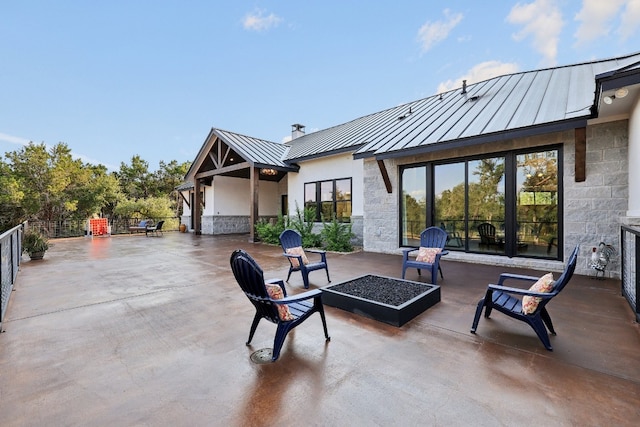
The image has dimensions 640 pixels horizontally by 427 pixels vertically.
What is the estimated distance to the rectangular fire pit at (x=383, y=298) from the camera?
3.29m

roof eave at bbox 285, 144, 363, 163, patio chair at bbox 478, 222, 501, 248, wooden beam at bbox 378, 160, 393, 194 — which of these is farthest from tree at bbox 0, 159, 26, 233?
patio chair at bbox 478, 222, 501, 248

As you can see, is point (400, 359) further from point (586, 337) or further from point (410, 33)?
point (410, 33)

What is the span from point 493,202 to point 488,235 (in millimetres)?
823

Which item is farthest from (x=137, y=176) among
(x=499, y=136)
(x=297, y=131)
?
(x=499, y=136)

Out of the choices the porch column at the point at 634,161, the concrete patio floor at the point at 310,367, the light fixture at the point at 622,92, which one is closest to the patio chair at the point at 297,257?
the concrete patio floor at the point at 310,367

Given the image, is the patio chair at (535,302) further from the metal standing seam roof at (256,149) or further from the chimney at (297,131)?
the chimney at (297,131)

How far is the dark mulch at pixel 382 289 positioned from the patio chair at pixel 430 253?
636 millimetres

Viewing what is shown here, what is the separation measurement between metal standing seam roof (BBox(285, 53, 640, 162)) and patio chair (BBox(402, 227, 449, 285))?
240 cm

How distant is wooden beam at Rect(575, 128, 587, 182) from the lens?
204 inches

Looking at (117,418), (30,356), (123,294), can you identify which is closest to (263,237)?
(123,294)

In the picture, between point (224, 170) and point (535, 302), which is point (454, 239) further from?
point (224, 170)

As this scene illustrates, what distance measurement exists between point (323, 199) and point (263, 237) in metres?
2.99

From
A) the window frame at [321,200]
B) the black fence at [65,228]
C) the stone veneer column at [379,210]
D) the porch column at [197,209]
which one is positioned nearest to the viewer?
the stone veneer column at [379,210]

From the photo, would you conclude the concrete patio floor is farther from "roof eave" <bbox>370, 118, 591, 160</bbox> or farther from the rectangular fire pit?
"roof eave" <bbox>370, 118, 591, 160</bbox>
